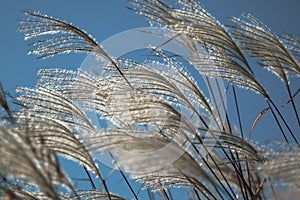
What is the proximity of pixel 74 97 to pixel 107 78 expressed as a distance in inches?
8.8

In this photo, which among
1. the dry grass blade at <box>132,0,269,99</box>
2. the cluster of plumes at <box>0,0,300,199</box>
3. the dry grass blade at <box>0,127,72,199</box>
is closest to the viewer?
the dry grass blade at <box>0,127,72,199</box>

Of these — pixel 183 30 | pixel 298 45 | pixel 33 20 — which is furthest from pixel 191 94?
pixel 33 20

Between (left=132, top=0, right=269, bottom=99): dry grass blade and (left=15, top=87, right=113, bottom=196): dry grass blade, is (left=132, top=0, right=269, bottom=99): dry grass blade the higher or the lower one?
the higher one

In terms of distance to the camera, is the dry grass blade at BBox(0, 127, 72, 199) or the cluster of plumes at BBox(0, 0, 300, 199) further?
the cluster of plumes at BBox(0, 0, 300, 199)

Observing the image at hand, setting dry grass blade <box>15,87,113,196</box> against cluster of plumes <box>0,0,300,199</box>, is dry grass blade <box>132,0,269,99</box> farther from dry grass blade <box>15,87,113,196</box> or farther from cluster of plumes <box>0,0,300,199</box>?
dry grass blade <box>15,87,113,196</box>

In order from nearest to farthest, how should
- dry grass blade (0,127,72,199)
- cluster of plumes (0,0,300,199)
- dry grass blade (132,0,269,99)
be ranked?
1. dry grass blade (0,127,72,199)
2. cluster of plumes (0,0,300,199)
3. dry grass blade (132,0,269,99)

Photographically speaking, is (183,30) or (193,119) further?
(183,30)

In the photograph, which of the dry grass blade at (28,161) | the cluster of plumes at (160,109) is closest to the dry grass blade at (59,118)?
the cluster of plumes at (160,109)

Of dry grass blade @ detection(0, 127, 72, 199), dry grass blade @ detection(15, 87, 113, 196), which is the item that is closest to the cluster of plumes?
dry grass blade @ detection(15, 87, 113, 196)

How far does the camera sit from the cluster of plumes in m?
1.90

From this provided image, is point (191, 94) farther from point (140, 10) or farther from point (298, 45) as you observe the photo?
point (298, 45)

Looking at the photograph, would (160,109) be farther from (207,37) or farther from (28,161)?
(28,161)

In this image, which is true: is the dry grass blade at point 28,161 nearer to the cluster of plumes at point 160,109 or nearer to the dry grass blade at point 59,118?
the cluster of plumes at point 160,109

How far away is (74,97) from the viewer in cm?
281
